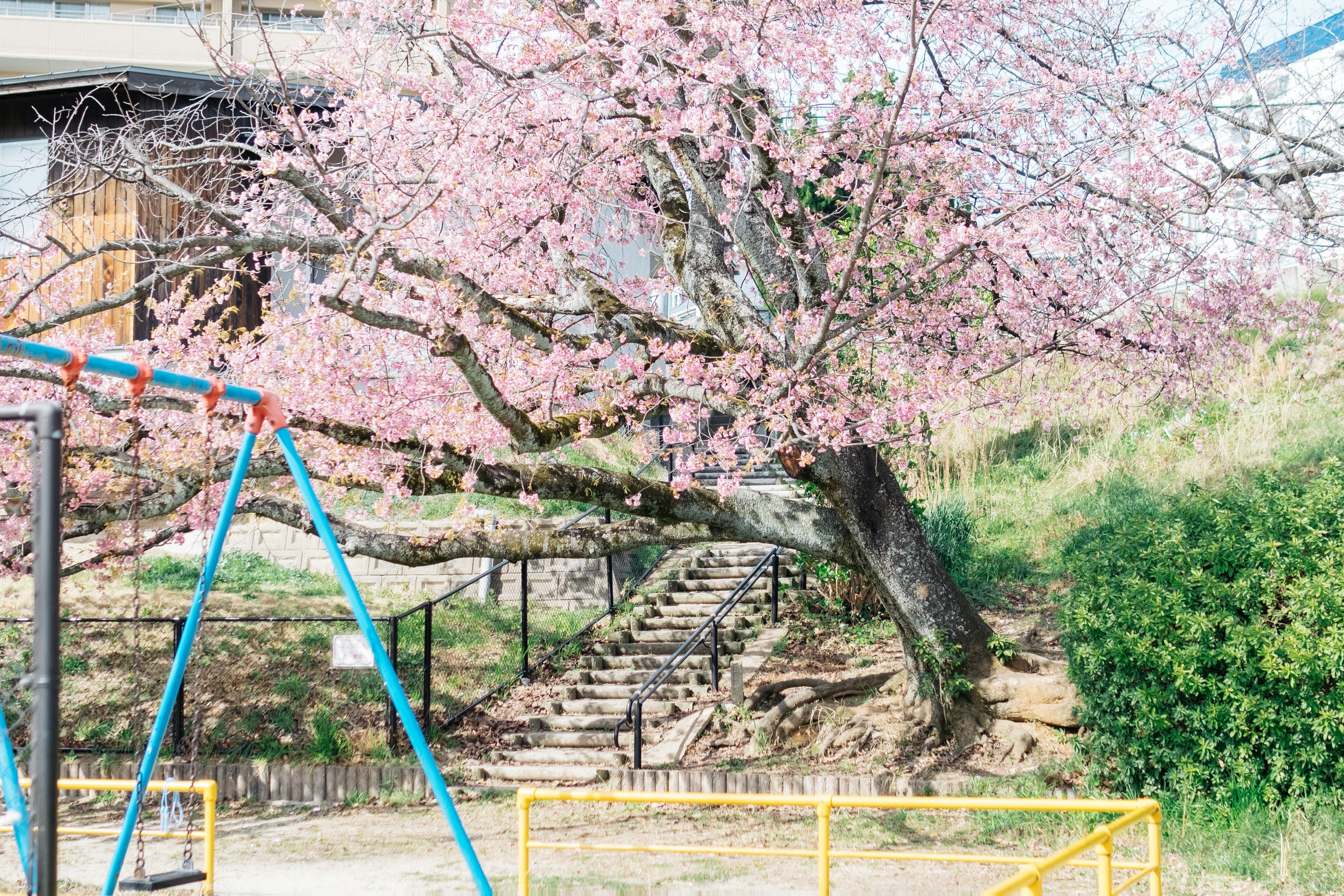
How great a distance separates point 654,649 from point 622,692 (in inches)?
42.9

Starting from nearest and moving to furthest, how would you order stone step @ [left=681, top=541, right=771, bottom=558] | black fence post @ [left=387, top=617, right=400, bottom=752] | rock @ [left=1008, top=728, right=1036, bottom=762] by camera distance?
1. rock @ [left=1008, top=728, right=1036, bottom=762]
2. black fence post @ [left=387, top=617, right=400, bottom=752]
3. stone step @ [left=681, top=541, right=771, bottom=558]

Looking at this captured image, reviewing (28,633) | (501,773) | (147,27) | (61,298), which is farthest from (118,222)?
(147,27)

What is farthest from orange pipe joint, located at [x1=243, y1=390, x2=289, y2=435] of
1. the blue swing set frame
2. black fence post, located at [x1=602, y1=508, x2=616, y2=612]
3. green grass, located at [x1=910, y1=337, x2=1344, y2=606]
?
green grass, located at [x1=910, y1=337, x2=1344, y2=606]

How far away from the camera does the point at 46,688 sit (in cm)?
315

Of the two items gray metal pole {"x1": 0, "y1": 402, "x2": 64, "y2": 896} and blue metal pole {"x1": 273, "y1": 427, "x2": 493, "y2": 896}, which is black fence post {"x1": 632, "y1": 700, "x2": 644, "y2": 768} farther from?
gray metal pole {"x1": 0, "y1": 402, "x2": 64, "y2": 896}

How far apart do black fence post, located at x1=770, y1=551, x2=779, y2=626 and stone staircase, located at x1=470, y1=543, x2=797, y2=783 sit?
0.33 feet

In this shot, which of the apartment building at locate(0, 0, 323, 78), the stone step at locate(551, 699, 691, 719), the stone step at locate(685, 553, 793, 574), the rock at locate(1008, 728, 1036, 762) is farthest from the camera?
the apartment building at locate(0, 0, 323, 78)

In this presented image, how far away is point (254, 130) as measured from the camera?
981cm

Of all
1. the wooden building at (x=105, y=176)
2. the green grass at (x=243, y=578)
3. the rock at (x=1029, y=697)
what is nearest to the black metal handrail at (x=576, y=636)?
the green grass at (x=243, y=578)

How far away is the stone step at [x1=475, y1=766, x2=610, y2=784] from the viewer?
11.3 meters

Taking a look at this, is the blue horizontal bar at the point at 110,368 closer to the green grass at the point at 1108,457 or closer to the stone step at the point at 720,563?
the green grass at the point at 1108,457

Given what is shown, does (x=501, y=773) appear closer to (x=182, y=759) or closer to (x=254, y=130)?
(x=182, y=759)

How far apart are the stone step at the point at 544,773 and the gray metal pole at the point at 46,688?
838cm

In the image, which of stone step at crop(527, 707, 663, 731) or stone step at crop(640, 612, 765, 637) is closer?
stone step at crop(527, 707, 663, 731)
